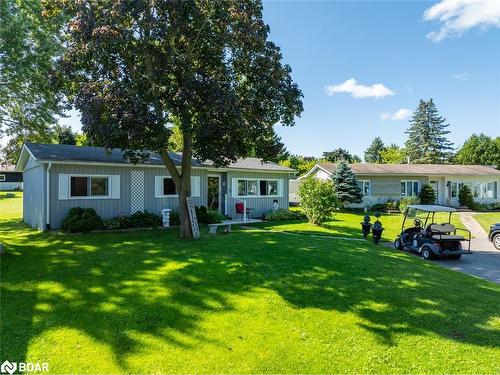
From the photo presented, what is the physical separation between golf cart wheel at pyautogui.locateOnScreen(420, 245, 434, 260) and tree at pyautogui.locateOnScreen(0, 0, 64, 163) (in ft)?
44.9

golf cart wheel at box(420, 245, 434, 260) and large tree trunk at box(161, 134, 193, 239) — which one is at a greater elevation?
large tree trunk at box(161, 134, 193, 239)

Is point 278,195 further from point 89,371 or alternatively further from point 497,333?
point 89,371

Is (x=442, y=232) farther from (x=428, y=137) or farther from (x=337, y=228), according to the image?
(x=428, y=137)

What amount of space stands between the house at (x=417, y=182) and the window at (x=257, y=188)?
698 centimetres

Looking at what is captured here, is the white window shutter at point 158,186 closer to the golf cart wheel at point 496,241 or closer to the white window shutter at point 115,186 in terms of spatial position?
the white window shutter at point 115,186

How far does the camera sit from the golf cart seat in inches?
424

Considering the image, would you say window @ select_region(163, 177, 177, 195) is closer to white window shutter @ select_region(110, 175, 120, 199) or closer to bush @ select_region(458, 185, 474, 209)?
white window shutter @ select_region(110, 175, 120, 199)

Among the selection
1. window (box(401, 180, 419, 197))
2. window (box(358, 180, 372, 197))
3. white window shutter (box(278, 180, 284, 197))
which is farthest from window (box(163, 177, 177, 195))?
window (box(401, 180, 419, 197))

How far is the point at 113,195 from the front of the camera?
14.8 m

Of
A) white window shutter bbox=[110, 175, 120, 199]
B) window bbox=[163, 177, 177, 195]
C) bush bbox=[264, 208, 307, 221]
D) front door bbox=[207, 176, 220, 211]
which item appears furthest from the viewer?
front door bbox=[207, 176, 220, 211]

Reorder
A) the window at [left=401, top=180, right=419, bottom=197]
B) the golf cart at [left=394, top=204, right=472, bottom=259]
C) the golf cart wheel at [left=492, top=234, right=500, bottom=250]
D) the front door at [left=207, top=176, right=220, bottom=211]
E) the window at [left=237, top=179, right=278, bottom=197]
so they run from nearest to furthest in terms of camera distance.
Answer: the golf cart at [left=394, top=204, right=472, bottom=259]
the golf cart wheel at [left=492, top=234, right=500, bottom=250]
the window at [left=237, top=179, right=278, bottom=197]
the front door at [left=207, top=176, right=220, bottom=211]
the window at [left=401, top=180, right=419, bottom=197]

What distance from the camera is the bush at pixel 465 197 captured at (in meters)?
28.6

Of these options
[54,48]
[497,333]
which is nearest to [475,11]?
[497,333]

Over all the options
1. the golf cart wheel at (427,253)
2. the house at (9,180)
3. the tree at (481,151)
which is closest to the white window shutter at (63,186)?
the golf cart wheel at (427,253)
